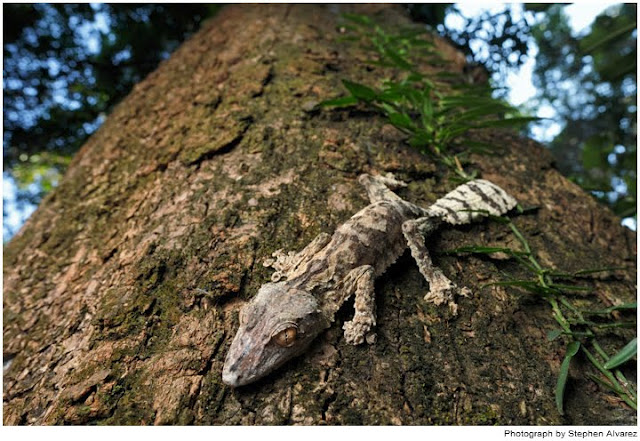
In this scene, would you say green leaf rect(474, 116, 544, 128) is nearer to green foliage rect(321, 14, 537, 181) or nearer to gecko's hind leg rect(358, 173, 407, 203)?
green foliage rect(321, 14, 537, 181)

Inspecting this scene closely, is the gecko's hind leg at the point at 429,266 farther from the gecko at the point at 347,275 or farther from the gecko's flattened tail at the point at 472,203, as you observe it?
the gecko's flattened tail at the point at 472,203

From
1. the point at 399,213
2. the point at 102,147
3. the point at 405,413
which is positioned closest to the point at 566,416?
the point at 405,413

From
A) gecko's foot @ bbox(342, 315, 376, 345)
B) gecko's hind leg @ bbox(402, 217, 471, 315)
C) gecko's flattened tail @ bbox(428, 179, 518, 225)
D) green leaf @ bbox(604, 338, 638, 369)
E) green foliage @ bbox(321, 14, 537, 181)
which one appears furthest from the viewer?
green foliage @ bbox(321, 14, 537, 181)

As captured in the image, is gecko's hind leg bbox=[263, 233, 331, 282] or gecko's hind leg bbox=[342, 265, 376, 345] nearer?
gecko's hind leg bbox=[342, 265, 376, 345]

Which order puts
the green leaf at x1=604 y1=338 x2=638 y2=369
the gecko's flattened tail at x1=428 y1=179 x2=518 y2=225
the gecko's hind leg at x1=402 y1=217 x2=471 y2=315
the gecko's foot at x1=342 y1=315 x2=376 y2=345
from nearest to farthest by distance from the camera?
the green leaf at x1=604 y1=338 x2=638 y2=369 < the gecko's foot at x1=342 y1=315 x2=376 y2=345 < the gecko's hind leg at x1=402 y1=217 x2=471 y2=315 < the gecko's flattened tail at x1=428 y1=179 x2=518 y2=225

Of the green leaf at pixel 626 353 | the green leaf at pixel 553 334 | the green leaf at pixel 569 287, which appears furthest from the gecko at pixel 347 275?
the green leaf at pixel 626 353

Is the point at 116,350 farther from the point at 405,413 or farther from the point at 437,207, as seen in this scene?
the point at 437,207

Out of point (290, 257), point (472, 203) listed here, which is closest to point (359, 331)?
point (290, 257)

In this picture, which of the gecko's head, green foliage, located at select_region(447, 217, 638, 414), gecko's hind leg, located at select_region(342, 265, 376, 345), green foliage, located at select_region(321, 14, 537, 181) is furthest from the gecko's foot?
green foliage, located at select_region(321, 14, 537, 181)
